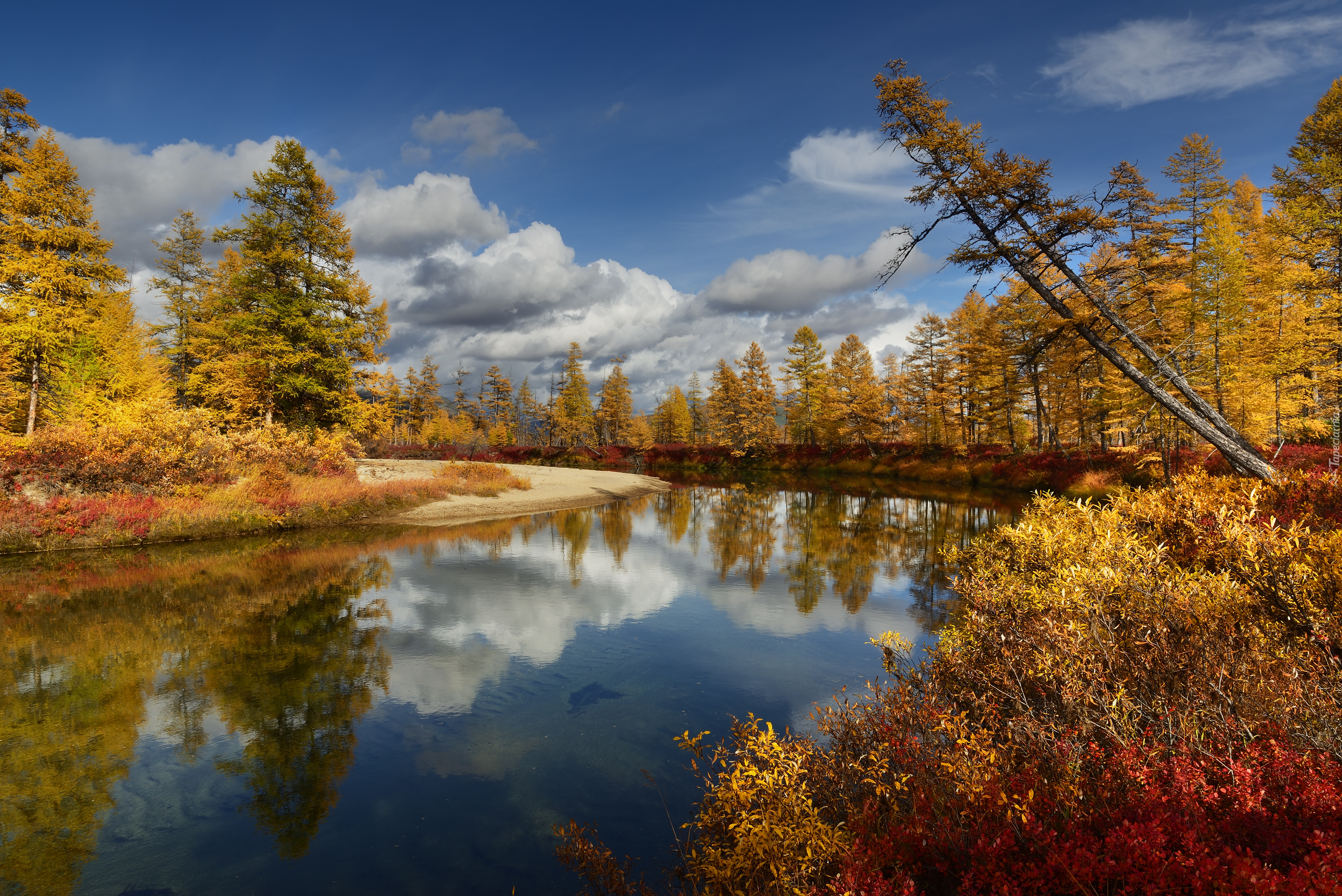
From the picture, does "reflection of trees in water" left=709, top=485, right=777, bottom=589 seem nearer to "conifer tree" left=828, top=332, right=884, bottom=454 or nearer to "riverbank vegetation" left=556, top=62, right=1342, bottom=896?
"riverbank vegetation" left=556, top=62, right=1342, bottom=896

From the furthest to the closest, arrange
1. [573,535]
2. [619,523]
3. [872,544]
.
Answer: [619,523] → [573,535] → [872,544]

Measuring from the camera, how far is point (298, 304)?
84.2 feet

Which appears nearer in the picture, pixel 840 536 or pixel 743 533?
pixel 840 536

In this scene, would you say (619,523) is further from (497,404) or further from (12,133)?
(497,404)

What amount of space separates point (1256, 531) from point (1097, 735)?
3496mm

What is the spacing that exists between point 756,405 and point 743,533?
35.9 meters

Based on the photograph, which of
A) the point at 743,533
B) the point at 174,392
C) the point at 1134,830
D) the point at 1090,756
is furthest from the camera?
the point at 174,392

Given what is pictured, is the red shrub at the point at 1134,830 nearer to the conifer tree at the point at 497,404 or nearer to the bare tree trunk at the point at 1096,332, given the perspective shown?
the bare tree trunk at the point at 1096,332

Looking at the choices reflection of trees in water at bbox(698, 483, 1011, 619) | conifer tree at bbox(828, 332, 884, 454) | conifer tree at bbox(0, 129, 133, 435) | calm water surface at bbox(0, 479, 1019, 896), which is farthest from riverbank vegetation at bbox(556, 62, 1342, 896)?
conifer tree at bbox(828, 332, 884, 454)

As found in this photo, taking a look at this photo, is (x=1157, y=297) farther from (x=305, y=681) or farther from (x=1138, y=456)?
(x=305, y=681)

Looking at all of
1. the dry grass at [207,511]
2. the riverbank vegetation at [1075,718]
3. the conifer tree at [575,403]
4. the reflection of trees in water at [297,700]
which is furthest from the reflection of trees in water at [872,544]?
the conifer tree at [575,403]

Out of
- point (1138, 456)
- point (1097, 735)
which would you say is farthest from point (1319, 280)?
point (1097, 735)

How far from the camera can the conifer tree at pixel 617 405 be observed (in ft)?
265

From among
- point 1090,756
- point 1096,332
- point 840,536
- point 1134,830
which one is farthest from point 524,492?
point 1134,830
